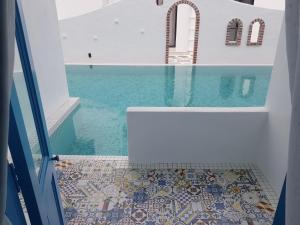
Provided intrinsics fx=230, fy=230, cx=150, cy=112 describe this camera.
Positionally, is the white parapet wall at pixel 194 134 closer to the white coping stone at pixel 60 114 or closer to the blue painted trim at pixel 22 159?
the blue painted trim at pixel 22 159

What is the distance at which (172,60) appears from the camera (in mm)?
10812

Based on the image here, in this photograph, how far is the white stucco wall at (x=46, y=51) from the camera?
12.1 ft

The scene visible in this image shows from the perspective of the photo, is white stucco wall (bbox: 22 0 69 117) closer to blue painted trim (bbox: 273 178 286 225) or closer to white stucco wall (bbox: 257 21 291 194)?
white stucco wall (bbox: 257 21 291 194)

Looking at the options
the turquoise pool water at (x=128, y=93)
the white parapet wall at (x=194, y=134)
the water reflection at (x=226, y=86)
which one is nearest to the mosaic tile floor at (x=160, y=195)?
the white parapet wall at (x=194, y=134)

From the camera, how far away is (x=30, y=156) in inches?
43.1

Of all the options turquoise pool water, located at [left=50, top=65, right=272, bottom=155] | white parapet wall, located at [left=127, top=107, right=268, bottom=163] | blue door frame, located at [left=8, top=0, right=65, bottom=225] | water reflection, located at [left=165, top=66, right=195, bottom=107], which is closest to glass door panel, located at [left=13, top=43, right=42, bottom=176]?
blue door frame, located at [left=8, top=0, right=65, bottom=225]

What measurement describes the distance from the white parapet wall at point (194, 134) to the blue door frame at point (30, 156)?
134 cm

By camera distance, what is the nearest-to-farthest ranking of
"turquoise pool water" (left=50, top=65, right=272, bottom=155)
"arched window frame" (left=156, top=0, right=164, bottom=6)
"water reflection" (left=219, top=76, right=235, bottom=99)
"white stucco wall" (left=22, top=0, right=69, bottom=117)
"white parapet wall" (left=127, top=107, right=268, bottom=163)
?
"white parapet wall" (left=127, top=107, right=268, bottom=163), "white stucco wall" (left=22, top=0, right=69, bottom=117), "turquoise pool water" (left=50, top=65, right=272, bottom=155), "water reflection" (left=219, top=76, right=235, bottom=99), "arched window frame" (left=156, top=0, right=164, bottom=6)

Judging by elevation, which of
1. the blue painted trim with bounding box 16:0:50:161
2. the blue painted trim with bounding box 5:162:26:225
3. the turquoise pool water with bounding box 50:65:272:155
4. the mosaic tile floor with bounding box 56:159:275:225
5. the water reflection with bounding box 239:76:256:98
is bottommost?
the water reflection with bounding box 239:76:256:98

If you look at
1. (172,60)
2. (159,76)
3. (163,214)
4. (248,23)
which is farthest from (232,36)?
(163,214)

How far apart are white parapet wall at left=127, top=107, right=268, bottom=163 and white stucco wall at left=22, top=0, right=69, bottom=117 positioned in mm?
2158

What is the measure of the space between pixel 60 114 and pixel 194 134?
9.70ft

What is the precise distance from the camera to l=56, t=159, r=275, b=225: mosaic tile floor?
225cm

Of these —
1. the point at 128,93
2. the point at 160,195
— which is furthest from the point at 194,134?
the point at 128,93
